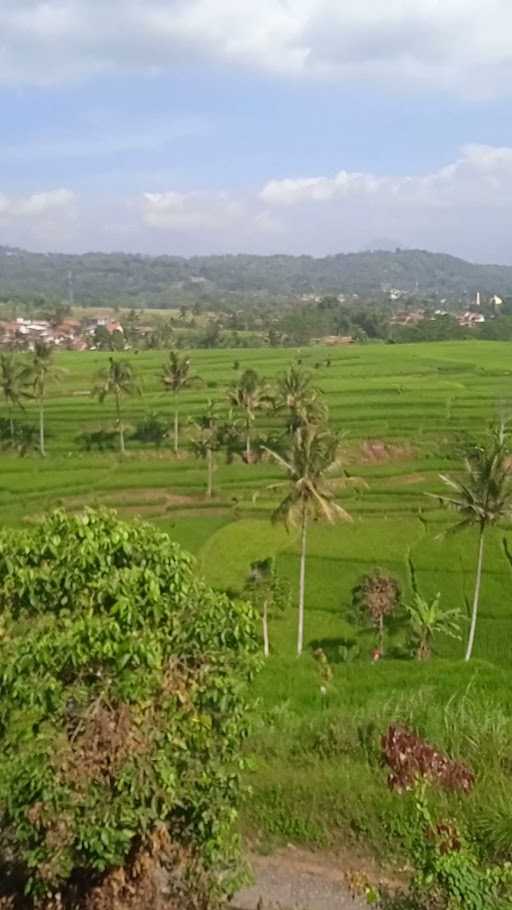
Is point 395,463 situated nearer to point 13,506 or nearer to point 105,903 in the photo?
point 13,506

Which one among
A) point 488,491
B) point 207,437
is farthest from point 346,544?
point 207,437

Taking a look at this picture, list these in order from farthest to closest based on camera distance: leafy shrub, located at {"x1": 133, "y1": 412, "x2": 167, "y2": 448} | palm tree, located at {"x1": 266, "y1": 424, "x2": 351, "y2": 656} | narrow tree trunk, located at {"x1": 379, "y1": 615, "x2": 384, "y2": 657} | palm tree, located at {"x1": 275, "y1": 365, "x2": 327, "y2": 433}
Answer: leafy shrub, located at {"x1": 133, "y1": 412, "x2": 167, "y2": 448} → palm tree, located at {"x1": 275, "y1": 365, "x2": 327, "y2": 433} → narrow tree trunk, located at {"x1": 379, "y1": 615, "x2": 384, "y2": 657} → palm tree, located at {"x1": 266, "y1": 424, "x2": 351, "y2": 656}

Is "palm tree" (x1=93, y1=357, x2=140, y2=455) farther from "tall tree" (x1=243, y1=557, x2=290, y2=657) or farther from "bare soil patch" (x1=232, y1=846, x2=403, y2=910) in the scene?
"bare soil patch" (x1=232, y1=846, x2=403, y2=910)

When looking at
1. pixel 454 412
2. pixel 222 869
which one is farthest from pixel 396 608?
pixel 454 412

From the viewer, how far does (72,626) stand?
6328 millimetres

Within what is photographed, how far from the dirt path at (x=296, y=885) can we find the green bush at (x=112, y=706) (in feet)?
4.39

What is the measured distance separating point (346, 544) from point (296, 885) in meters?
23.8

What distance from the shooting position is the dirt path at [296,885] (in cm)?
778

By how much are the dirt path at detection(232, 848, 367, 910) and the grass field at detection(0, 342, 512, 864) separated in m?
0.32

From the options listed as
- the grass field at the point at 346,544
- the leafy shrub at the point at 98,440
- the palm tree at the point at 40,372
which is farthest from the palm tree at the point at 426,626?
the palm tree at the point at 40,372

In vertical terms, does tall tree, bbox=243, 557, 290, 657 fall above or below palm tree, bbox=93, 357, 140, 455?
below

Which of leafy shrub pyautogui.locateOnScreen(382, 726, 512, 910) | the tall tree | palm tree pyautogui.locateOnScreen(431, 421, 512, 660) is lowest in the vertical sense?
the tall tree

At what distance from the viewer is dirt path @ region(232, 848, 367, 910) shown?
7777 millimetres

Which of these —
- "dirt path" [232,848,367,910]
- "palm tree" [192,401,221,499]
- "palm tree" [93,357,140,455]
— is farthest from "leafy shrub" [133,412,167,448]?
"dirt path" [232,848,367,910]
